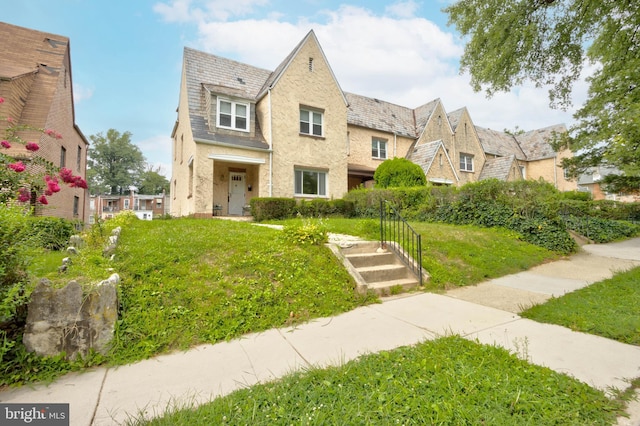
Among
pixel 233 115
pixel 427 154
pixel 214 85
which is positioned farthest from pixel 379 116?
pixel 214 85

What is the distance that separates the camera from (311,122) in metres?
15.8

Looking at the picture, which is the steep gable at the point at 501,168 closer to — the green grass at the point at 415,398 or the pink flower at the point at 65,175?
the green grass at the point at 415,398

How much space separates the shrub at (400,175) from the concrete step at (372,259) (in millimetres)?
9537

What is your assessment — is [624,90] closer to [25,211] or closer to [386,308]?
[386,308]

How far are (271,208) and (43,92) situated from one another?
12.5 m

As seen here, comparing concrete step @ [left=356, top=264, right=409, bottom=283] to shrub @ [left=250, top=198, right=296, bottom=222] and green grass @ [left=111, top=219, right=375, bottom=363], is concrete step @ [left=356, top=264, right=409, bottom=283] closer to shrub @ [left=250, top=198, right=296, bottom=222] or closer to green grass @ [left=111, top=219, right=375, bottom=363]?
green grass @ [left=111, top=219, right=375, bottom=363]

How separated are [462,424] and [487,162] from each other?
27799 millimetres

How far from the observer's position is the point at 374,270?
508cm

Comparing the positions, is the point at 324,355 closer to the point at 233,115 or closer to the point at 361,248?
the point at 361,248

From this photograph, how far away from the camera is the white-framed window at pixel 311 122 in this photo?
15625 millimetres

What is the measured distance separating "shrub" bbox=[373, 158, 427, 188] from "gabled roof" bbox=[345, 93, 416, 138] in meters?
5.30

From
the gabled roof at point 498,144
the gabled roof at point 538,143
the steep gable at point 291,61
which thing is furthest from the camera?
the gabled roof at point 538,143

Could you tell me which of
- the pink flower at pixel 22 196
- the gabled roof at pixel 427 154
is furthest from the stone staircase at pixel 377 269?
the gabled roof at pixel 427 154

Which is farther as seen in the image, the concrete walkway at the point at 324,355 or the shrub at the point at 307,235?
the shrub at the point at 307,235
